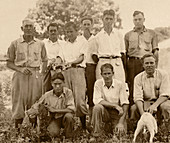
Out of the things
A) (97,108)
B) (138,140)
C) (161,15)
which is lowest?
(138,140)

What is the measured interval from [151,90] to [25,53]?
5.74 ft

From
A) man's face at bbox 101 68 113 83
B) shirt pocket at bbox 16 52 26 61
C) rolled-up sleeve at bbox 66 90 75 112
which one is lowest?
rolled-up sleeve at bbox 66 90 75 112

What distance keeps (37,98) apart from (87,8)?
244 centimetres

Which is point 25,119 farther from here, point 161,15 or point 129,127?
point 161,15

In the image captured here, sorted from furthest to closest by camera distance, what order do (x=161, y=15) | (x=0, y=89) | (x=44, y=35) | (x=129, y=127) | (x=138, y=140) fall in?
(x=0, y=89)
(x=161, y=15)
(x=44, y=35)
(x=129, y=127)
(x=138, y=140)

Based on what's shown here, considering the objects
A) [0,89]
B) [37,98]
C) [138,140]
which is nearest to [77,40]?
[37,98]

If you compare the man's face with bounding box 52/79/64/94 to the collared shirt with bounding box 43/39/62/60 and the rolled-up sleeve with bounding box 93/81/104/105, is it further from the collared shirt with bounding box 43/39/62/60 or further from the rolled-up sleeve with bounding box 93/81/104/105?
the collared shirt with bounding box 43/39/62/60

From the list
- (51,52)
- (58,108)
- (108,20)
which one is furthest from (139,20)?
(58,108)

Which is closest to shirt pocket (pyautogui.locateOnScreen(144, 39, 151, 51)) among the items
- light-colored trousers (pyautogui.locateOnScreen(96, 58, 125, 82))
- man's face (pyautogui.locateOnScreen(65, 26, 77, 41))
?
light-colored trousers (pyautogui.locateOnScreen(96, 58, 125, 82))

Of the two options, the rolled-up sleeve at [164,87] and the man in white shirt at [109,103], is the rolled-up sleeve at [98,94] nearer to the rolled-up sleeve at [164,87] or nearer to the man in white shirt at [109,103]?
the man in white shirt at [109,103]

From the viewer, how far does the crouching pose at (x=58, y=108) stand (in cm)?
414

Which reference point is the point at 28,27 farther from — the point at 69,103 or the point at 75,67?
the point at 69,103

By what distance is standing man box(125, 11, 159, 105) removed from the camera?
492 cm

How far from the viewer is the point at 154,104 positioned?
4176 millimetres
